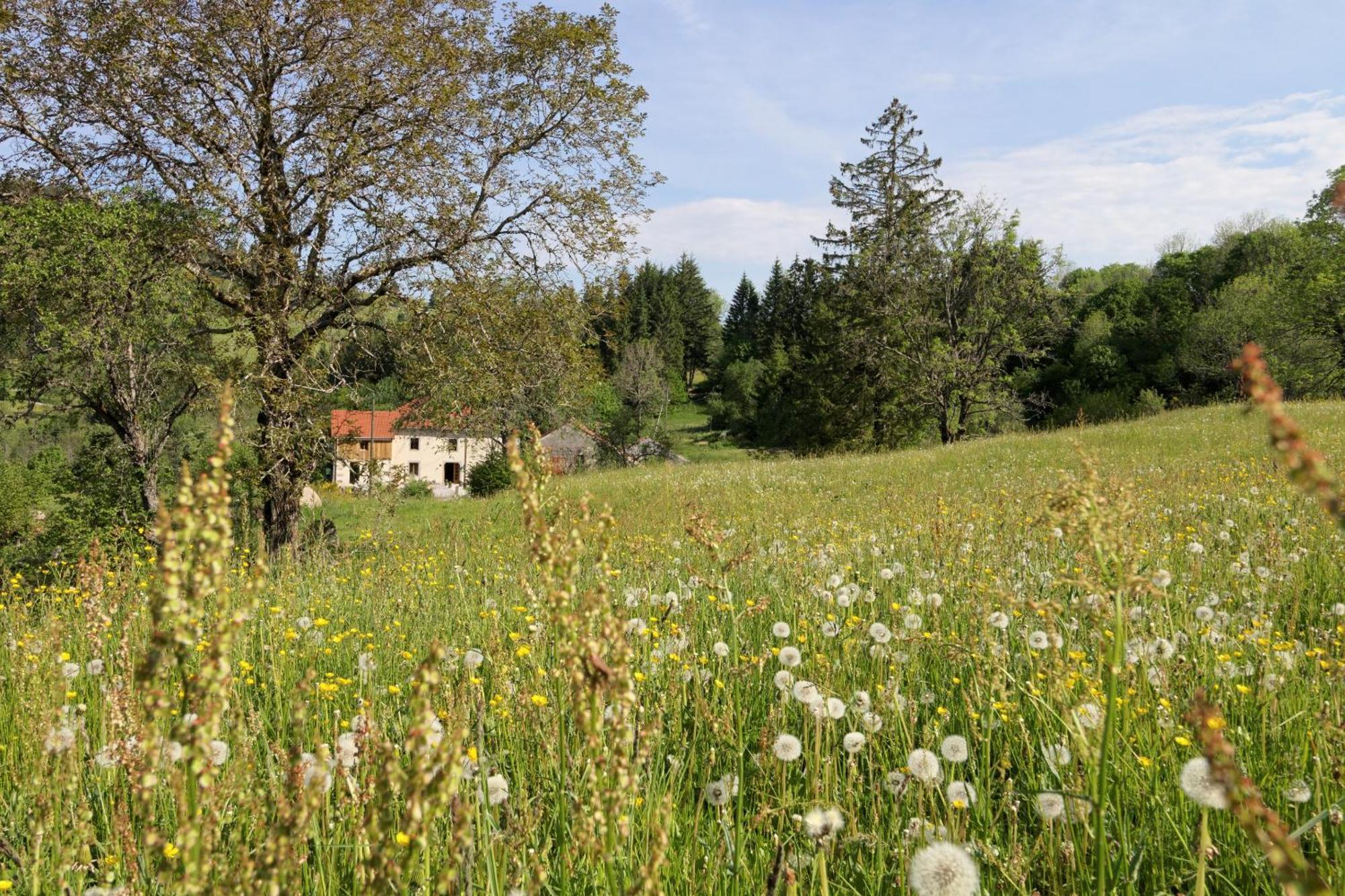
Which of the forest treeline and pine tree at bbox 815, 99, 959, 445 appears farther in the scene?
pine tree at bbox 815, 99, 959, 445

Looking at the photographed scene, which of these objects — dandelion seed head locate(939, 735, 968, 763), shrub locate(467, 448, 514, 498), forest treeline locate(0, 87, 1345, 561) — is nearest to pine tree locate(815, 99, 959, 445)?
forest treeline locate(0, 87, 1345, 561)

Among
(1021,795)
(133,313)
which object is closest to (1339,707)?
(1021,795)

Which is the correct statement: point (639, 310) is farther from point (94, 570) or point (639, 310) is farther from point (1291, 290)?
point (94, 570)

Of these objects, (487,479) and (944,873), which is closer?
(944,873)

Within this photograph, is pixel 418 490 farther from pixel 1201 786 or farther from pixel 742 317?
pixel 742 317

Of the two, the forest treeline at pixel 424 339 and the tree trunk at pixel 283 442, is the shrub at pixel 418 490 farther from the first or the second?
the tree trunk at pixel 283 442

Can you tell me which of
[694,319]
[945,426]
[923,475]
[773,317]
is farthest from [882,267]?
[694,319]

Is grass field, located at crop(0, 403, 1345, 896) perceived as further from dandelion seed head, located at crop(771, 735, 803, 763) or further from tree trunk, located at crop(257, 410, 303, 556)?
tree trunk, located at crop(257, 410, 303, 556)

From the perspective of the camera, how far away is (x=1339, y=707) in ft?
8.78

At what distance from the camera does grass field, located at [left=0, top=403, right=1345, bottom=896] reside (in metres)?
1.19

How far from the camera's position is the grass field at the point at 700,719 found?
1.19m

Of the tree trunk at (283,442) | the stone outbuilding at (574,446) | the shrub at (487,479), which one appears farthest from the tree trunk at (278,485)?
the stone outbuilding at (574,446)

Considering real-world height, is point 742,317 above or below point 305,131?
above

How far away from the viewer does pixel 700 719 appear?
3096mm
